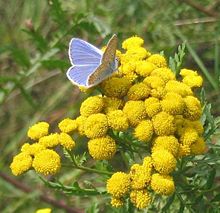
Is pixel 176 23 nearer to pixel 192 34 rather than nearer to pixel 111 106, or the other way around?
pixel 192 34

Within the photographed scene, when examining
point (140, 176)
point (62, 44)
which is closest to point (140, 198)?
point (140, 176)

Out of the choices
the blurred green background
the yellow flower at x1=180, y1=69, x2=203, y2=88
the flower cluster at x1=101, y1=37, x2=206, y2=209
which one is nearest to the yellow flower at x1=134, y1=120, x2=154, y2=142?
the flower cluster at x1=101, y1=37, x2=206, y2=209

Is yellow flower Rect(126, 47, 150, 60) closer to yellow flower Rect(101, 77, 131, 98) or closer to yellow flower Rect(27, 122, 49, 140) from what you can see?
yellow flower Rect(101, 77, 131, 98)

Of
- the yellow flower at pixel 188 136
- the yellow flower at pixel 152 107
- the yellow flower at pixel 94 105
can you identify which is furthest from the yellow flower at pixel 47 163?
the yellow flower at pixel 188 136

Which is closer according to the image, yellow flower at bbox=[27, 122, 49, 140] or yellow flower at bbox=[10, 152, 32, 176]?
yellow flower at bbox=[10, 152, 32, 176]

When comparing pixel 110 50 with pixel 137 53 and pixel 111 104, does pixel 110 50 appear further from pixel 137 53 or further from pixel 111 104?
pixel 137 53

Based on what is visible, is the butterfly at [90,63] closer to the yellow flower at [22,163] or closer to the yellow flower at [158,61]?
the yellow flower at [158,61]
